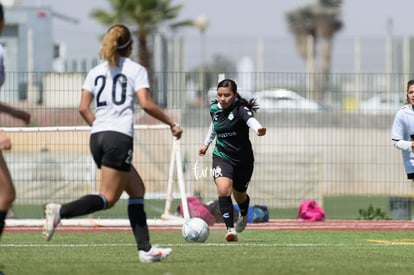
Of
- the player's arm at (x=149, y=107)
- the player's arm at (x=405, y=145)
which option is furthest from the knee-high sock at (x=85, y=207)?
the player's arm at (x=405, y=145)

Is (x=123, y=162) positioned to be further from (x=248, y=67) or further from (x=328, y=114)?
(x=248, y=67)

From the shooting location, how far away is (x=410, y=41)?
37.8 meters

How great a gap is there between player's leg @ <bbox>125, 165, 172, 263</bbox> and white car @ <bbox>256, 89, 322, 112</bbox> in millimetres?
11189

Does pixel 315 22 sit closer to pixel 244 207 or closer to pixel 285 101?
pixel 285 101

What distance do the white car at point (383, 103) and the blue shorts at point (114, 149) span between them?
14.5 metres

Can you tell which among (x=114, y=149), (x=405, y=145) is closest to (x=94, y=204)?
(x=114, y=149)

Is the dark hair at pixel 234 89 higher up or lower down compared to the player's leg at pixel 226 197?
higher up

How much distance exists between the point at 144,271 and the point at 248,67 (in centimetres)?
2716

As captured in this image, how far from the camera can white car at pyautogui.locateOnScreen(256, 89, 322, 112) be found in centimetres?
2370

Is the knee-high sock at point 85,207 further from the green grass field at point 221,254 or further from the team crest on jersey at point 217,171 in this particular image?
the team crest on jersey at point 217,171

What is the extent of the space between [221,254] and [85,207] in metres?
2.23

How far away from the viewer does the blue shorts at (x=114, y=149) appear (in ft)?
37.9

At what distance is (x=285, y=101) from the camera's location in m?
23.8

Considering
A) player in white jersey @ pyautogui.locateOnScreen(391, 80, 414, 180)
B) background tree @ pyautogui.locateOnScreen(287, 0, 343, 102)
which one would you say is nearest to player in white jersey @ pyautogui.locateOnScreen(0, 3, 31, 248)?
player in white jersey @ pyautogui.locateOnScreen(391, 80, 414, 180)
